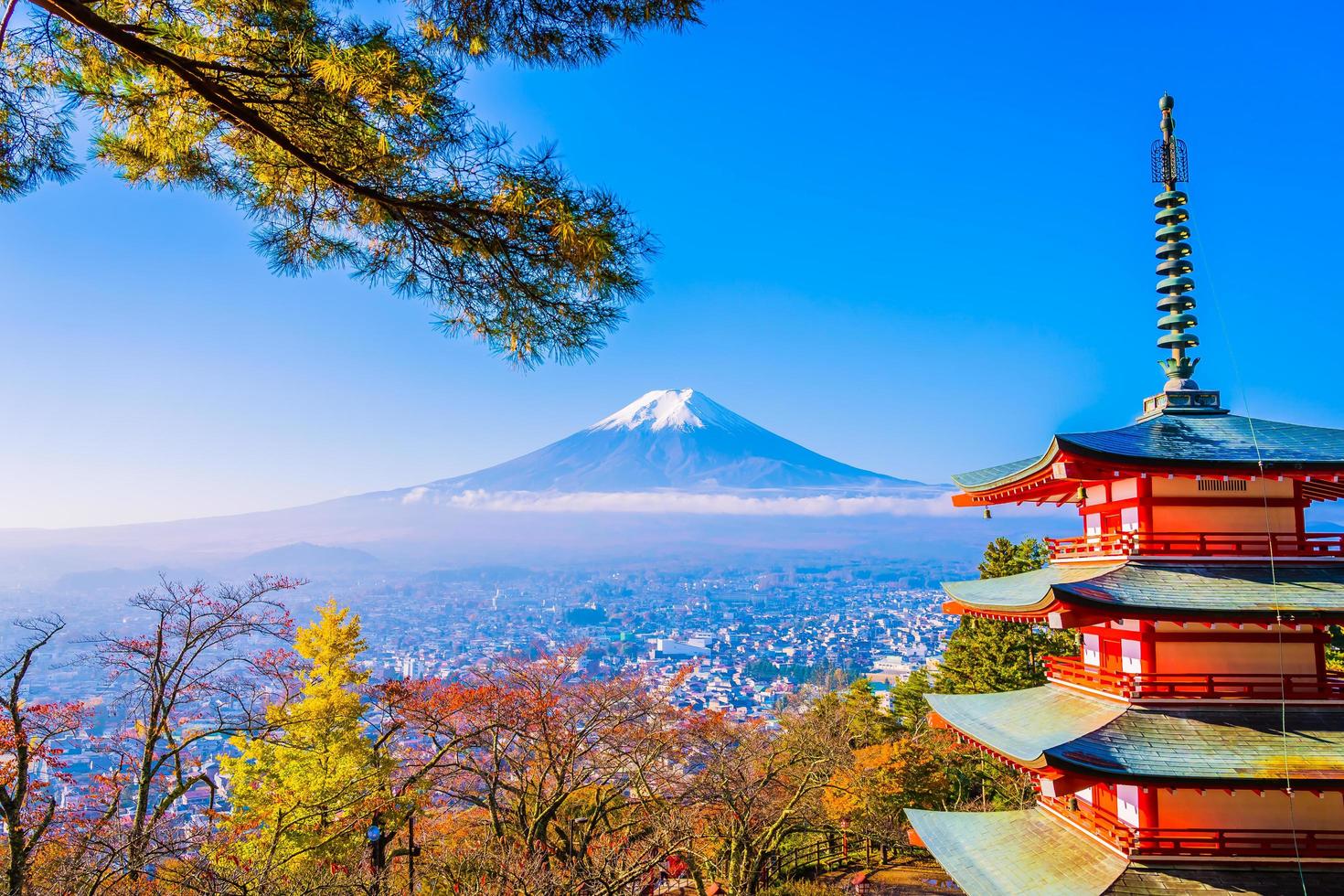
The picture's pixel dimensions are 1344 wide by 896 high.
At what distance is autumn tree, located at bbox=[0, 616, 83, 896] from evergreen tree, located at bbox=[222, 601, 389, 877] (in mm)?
2243

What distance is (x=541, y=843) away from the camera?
39.7 ft

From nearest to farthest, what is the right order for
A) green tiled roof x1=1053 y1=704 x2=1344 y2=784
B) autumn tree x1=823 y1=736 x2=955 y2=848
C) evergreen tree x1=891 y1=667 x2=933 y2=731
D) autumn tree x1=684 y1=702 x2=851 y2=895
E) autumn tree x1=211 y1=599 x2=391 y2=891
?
green tiled roof x1=1053 y1=704 x2=1344 y2=784, autumn tree x1=211 y1=599 x2=391 y2=891, autumn tree x1=684 y1=702 x2=851 y2=895, autumn tree x1=823 y1=736 x2=955 y2=848, evergreen tree x1=891 y1=667 x2=933 y2=731

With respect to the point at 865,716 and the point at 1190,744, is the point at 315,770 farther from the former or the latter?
the point at 865,716

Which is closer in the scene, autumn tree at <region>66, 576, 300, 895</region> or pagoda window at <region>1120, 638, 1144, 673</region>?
pagoda window at <region>1120, 638, 1144, 673</region>

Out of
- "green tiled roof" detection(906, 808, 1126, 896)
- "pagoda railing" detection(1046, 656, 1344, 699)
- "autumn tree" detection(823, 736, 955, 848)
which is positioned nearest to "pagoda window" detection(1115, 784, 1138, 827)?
"green tiled roof" detection(906, 808, 1126, 896)

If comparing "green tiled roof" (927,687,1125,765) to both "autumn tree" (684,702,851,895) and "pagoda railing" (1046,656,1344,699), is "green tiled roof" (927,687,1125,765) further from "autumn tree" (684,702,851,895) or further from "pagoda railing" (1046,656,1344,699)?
"autumn tree" (684,702,851,895)

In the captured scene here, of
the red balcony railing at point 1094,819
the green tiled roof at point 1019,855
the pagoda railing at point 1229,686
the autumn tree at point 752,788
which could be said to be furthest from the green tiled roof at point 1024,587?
the autumn tree at point 752,788

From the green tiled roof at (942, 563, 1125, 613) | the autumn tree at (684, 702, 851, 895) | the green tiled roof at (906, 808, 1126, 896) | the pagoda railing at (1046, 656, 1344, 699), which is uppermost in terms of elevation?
the green tiled roof at (942, 563, 1125, 613)

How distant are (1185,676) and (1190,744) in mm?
596

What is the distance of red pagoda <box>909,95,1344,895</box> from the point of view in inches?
229

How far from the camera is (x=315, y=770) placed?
37.9 feet

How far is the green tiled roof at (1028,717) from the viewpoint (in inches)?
252

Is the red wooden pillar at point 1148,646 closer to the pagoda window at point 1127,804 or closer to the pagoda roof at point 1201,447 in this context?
the pagoda window at point 1127,804

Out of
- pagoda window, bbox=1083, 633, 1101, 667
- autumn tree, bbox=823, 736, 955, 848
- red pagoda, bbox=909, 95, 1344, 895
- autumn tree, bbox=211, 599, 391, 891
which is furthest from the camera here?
autumn tree, bbox=823, 736, 955, 848
